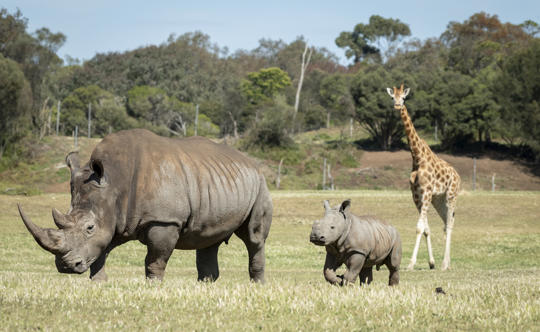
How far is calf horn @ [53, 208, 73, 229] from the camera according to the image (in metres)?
7.36

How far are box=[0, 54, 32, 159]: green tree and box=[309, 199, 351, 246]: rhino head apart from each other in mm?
42602

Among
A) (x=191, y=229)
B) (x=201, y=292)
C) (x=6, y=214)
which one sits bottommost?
(x=6, y=214)

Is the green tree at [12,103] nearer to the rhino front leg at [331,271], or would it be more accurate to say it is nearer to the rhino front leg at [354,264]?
the rhino front leg at [331,271]

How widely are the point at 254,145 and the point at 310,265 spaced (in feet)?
132

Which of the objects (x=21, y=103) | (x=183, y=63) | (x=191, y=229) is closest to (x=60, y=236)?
(x=191, y=229)

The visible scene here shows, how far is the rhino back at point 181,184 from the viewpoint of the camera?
8.03m

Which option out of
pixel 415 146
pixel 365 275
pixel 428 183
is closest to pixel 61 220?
pixel 365 275

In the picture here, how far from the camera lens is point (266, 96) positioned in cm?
8944

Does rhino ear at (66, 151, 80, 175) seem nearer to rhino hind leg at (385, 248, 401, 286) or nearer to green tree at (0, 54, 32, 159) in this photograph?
rhino hind leg at (385, 248, 401, 286)

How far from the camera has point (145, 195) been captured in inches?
316

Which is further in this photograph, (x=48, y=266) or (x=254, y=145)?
(x=254, y=145)

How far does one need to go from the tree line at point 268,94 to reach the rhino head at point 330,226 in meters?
42.7

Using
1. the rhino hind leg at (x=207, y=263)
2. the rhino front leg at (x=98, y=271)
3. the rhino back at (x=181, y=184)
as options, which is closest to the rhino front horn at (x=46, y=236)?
the rhino back at (x=181, y=184)

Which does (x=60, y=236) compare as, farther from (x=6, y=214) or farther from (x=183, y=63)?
(x=183, y=63)
